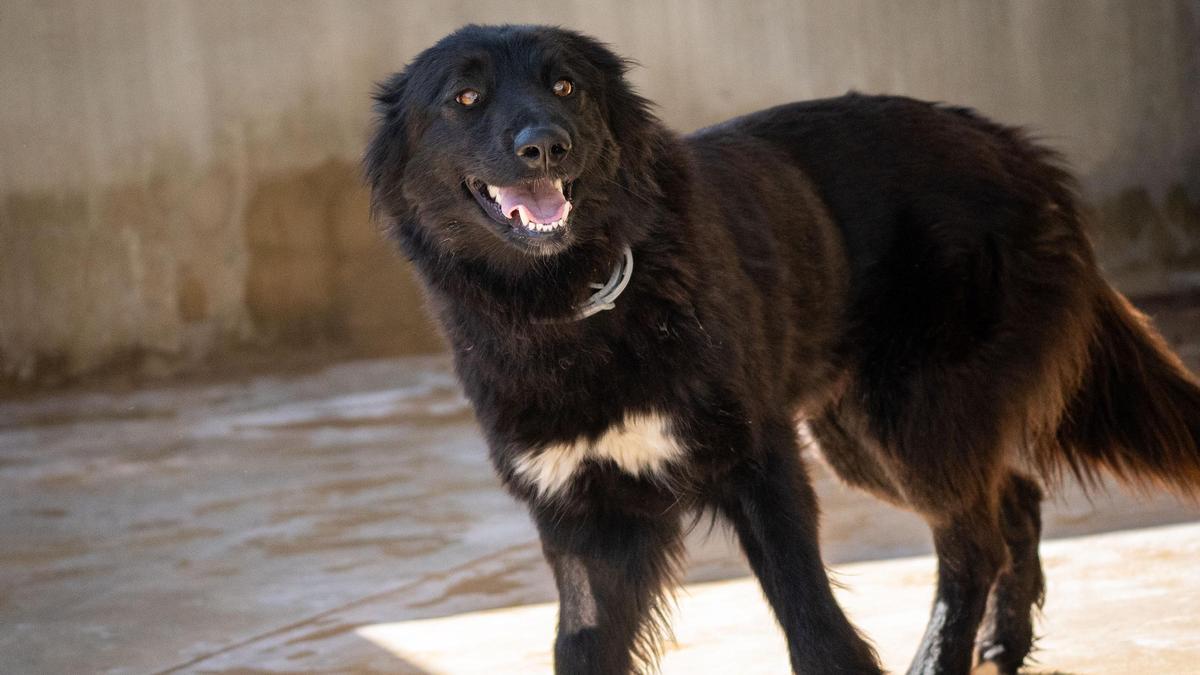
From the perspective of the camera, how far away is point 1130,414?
387 centimetres

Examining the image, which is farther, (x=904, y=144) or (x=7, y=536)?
(x=7, y=536)

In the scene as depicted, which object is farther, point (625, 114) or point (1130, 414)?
point (1130, 414)

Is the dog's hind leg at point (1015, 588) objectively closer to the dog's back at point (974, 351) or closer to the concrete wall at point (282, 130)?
the dog's back at point (974, 351)

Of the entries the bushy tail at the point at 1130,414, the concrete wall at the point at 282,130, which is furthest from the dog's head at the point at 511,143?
the concrete wall at the point at 282,130

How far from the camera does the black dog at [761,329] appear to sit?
3.11 m

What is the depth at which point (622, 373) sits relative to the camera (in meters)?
3.10

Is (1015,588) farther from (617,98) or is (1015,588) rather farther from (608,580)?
(617,98)

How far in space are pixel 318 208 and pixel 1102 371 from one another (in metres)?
7.10

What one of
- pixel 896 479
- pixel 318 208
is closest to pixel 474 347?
pixel 896 479

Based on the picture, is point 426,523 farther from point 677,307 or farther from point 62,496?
point 677,307

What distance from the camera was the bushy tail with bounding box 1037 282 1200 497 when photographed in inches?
150

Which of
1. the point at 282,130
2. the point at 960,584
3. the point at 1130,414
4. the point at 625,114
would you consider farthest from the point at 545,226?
Result: the point at 282,130

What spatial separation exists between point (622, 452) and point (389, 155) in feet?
3.03

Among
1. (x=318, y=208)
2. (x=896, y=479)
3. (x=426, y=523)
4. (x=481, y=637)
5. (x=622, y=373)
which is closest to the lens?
(x=622, y=373)
